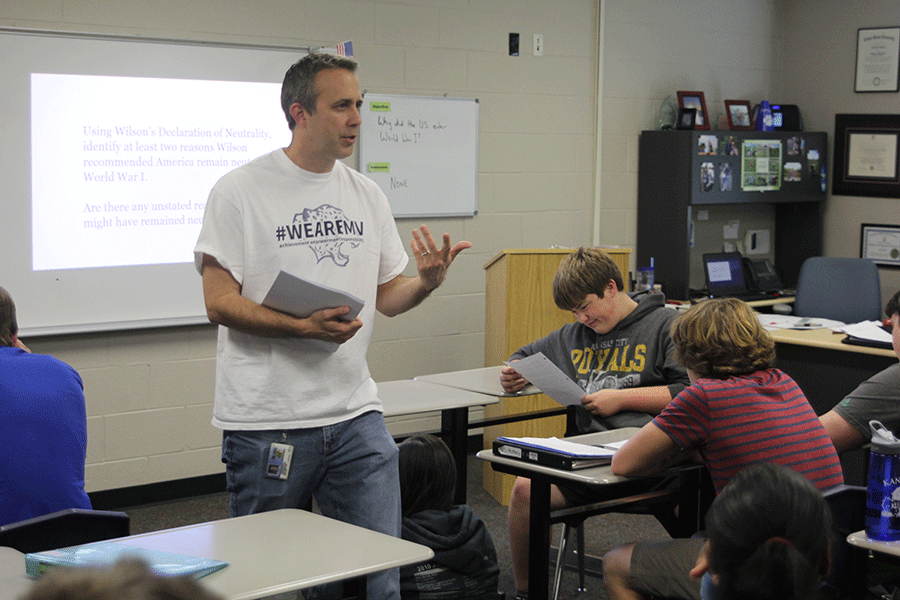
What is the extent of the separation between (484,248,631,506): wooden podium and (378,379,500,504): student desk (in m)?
0.92

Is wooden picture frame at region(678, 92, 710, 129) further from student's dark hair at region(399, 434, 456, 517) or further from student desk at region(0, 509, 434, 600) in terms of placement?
student desk at region(0, 509, 434, 600)

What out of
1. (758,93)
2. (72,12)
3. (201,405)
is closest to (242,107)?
(72,12)

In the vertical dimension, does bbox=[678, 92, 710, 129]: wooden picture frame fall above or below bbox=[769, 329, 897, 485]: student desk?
above

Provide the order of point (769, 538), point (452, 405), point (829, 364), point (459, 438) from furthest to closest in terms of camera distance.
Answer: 1. point (829, 364)
2. point (459, 438)
3. point (452, 405)
4. point (769, 538)

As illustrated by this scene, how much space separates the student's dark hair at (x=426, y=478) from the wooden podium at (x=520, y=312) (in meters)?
1.80

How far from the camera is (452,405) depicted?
2971 millimetres

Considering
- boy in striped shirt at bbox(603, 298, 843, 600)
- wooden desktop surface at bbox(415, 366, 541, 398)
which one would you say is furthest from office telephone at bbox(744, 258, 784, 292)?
boy in striped shirt at bbox(603, 298, 843, 600)

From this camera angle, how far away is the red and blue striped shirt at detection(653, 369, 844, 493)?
6.58 ft

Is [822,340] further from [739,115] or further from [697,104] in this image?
[739,115]

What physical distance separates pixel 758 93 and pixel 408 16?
2850mm

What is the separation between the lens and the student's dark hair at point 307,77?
2.02 meters

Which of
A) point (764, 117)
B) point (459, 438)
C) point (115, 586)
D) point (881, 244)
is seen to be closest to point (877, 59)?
point (764, 117)

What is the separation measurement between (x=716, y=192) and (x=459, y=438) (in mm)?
3047

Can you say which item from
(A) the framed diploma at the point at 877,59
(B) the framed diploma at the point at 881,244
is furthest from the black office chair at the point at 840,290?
(A) the framed diploma at the point at 877,59
